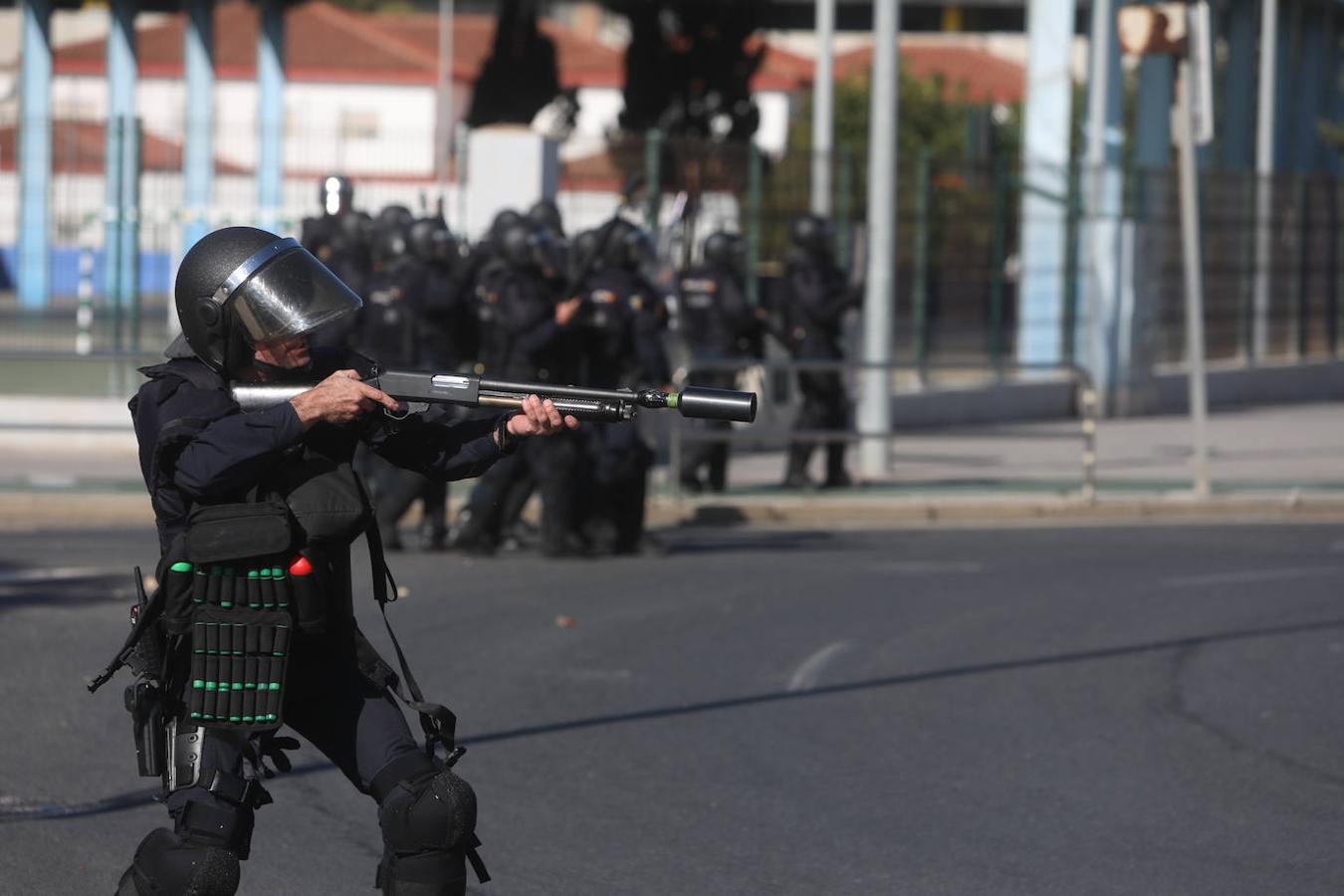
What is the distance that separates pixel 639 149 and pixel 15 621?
1045 centimetres

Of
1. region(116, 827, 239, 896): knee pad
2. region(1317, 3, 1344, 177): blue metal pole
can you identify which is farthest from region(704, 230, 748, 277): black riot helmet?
region(1317, 3, 1344, 177): blue metal pole

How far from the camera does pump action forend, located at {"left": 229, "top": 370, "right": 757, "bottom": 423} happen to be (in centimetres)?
461

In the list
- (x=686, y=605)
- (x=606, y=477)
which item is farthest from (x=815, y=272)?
(x=686, y=605)

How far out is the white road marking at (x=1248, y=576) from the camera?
1248 centimetres

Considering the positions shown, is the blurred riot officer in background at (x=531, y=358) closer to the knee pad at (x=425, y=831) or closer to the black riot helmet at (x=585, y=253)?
the black riot helmet at (x=585, y=253)

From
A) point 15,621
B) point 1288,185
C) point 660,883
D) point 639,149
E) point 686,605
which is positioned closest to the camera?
point 660,883

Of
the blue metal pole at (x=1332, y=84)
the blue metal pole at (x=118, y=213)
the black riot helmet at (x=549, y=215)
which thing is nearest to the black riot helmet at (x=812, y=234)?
the black riot helmet at (x=549, y=215)

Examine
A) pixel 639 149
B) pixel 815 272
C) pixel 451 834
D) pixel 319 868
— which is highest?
pixel 639 149

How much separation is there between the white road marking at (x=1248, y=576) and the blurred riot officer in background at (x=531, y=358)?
3.56 meters

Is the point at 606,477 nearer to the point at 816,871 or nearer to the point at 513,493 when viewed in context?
the point at 513,493

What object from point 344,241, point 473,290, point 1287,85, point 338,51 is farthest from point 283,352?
point 338,51

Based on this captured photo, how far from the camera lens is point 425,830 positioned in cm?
446

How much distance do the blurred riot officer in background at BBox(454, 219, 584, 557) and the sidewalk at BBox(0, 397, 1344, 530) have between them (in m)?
2.15

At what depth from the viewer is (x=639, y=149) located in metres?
19.8
